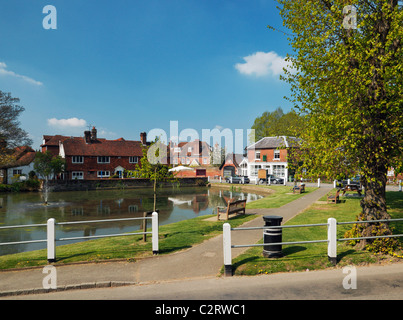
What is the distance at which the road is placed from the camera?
6402 mm

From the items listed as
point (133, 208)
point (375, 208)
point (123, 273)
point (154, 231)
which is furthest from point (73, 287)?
point (133, 208)

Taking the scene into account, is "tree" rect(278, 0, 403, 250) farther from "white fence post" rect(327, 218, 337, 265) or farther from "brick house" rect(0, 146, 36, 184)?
"brick house" rect(0, 146, 36, 184)

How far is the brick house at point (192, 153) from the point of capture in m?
89.2

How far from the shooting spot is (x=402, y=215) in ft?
48.3

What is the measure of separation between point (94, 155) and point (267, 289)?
52666 millimetres

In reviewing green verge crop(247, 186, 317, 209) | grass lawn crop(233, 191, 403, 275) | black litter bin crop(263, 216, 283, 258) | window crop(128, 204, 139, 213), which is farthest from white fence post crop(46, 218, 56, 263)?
window crop(128, 204, 139, 213)

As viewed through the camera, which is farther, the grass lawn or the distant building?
the distant building

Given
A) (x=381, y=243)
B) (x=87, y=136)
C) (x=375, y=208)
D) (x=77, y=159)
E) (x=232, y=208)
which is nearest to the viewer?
(x=381, y=243)

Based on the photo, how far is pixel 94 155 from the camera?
54.5 m

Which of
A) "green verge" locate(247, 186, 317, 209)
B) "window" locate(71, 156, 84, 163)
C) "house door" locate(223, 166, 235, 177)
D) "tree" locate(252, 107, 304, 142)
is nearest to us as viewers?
"green verge" locate(247, 186, 317, 209)

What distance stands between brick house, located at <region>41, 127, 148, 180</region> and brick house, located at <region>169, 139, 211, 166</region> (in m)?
29.1

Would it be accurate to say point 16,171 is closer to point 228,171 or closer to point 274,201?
point 228,171

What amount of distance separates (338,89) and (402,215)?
965 centimetres

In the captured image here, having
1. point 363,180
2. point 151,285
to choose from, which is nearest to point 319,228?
point 363,180
